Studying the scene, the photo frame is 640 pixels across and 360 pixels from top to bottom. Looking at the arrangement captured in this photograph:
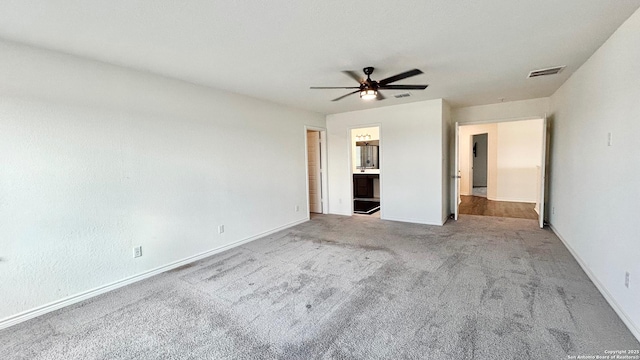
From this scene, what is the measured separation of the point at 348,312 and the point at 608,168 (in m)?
2.68

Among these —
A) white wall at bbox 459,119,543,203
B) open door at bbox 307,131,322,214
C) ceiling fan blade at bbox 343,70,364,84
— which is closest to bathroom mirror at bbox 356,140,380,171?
open door at bbox 307,131,322,214

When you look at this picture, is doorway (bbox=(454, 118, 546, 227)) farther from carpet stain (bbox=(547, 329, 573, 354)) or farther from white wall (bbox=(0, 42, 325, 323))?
white wall (bbox=(0, 42, 325, 323))

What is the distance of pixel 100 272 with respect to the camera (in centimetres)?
276

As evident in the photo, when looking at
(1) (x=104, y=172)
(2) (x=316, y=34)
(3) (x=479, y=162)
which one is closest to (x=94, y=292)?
(1) (x=104, y=172)

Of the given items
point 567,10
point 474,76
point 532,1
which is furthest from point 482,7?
point 474,76

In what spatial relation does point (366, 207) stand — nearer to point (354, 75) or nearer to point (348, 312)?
point (354, 75)

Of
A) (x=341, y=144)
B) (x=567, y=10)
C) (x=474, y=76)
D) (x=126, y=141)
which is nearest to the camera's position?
(x=567, y=10)

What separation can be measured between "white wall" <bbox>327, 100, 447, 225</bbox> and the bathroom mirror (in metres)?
2.94

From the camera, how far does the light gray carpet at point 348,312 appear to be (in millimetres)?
1862

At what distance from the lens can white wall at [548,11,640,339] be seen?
2000mm

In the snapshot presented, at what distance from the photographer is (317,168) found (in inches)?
253

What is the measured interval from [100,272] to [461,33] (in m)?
4.18

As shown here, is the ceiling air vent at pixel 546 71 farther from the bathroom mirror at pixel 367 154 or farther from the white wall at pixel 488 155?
the bathroom mirror at pixel 367 154

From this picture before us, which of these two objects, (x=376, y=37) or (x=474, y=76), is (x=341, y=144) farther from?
(x=376, y=37)
